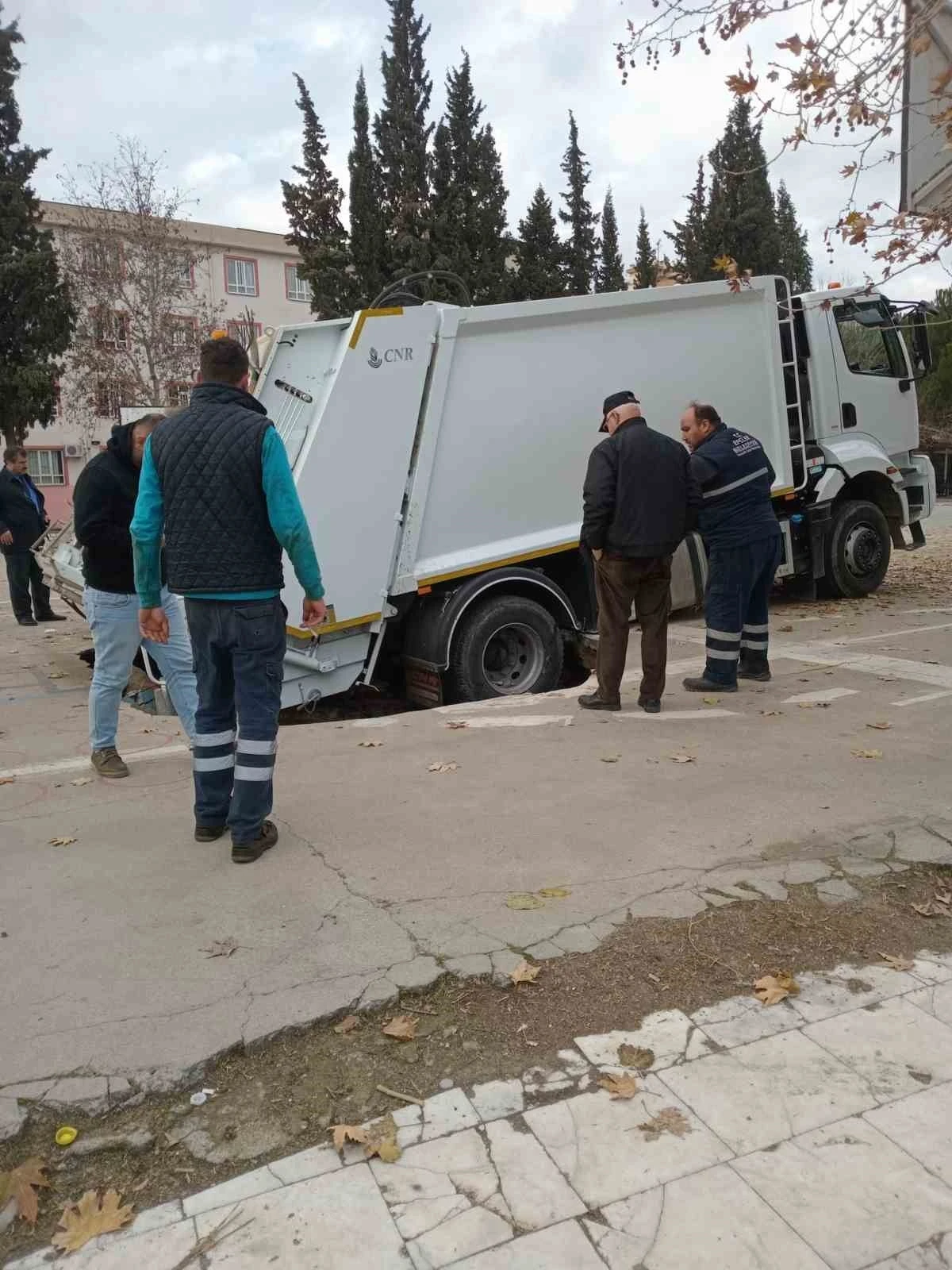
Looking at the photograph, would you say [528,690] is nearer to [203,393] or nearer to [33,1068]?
[203,393]

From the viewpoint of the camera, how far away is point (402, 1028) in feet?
8.71

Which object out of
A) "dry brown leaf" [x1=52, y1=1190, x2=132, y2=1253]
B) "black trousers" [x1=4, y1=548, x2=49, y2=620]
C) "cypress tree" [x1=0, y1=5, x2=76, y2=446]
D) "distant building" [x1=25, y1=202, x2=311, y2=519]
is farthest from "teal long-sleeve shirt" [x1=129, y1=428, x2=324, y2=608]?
"distant building" [x1=25, y1=202, x2=311, y2=519]

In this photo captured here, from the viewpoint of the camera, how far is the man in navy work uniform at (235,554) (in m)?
3.53

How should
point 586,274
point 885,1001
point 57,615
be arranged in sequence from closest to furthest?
point 885,1001, point 57,615, point 586,274

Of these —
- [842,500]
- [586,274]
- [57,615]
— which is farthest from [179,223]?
[842,500]

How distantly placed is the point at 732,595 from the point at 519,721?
1597mm

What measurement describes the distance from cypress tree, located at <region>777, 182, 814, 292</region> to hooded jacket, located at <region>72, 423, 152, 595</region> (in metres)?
35.2

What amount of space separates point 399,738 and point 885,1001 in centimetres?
317

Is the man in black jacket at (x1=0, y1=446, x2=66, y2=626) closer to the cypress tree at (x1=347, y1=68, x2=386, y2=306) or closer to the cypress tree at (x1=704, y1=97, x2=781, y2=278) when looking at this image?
the cypress tree at (x1=347, y1=68, x2=386, y2=306)

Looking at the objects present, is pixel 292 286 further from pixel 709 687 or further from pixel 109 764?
pixel 109 764

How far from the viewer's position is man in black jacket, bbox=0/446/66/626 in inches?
409

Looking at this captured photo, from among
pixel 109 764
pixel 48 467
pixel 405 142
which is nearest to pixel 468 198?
pixel 405 142

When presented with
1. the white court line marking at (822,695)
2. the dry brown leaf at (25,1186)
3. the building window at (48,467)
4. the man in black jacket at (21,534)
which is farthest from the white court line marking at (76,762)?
the building window at (48,467)

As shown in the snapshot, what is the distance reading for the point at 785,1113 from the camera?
2268 mm
